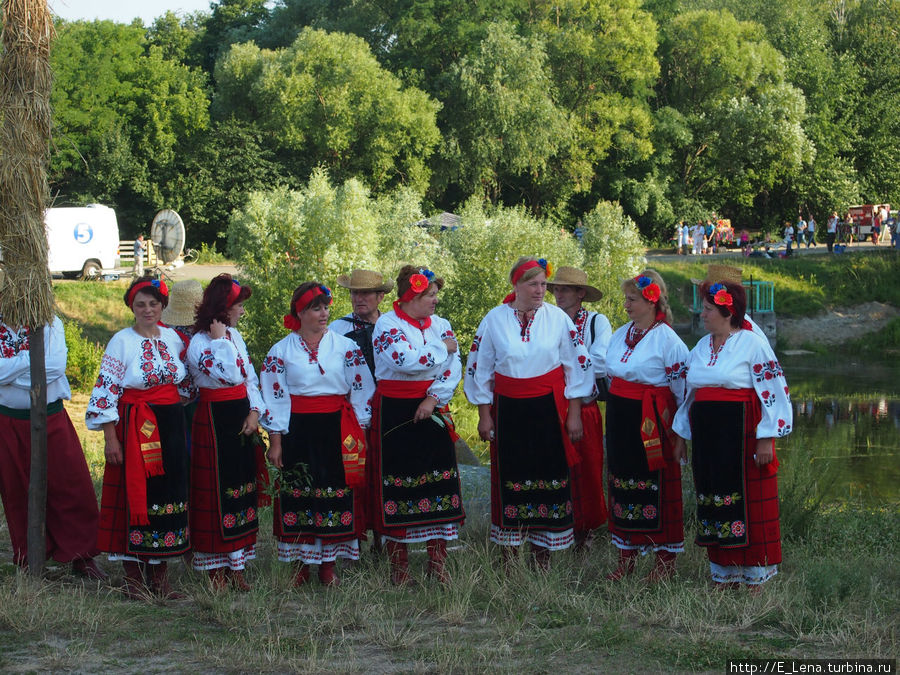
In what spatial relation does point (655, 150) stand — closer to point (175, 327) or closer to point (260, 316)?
point (260, 316)

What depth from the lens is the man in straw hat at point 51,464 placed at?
570cm

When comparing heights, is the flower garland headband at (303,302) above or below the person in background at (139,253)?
below

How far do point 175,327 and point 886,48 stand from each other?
4623 cm

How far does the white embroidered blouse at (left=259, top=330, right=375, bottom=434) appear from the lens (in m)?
5.55

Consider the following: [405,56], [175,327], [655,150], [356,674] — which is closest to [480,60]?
[405,56]

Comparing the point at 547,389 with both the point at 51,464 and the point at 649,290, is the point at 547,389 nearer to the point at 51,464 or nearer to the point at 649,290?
the point at 649,290

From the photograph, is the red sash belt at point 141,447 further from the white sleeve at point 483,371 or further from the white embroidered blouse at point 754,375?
the white embroidered blouse at point 754,375

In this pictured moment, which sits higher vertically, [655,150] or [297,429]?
[655,150]

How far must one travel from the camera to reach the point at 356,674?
165 inches

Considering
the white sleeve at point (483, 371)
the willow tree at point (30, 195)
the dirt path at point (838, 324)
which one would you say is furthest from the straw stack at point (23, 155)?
the dirt path at point (838, 324)

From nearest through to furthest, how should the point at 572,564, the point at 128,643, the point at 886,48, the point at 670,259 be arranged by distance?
the point at 128,643 < the point at 572,564 < the point at 670,259 < the point at 886,48

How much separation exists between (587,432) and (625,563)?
0.96m

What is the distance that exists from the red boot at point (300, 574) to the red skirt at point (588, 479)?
1794mm

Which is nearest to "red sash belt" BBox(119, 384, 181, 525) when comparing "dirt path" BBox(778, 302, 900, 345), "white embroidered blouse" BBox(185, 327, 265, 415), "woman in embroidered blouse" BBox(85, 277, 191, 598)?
"woman in embroidered blouse" BBox(85, 277, 191, 598)
